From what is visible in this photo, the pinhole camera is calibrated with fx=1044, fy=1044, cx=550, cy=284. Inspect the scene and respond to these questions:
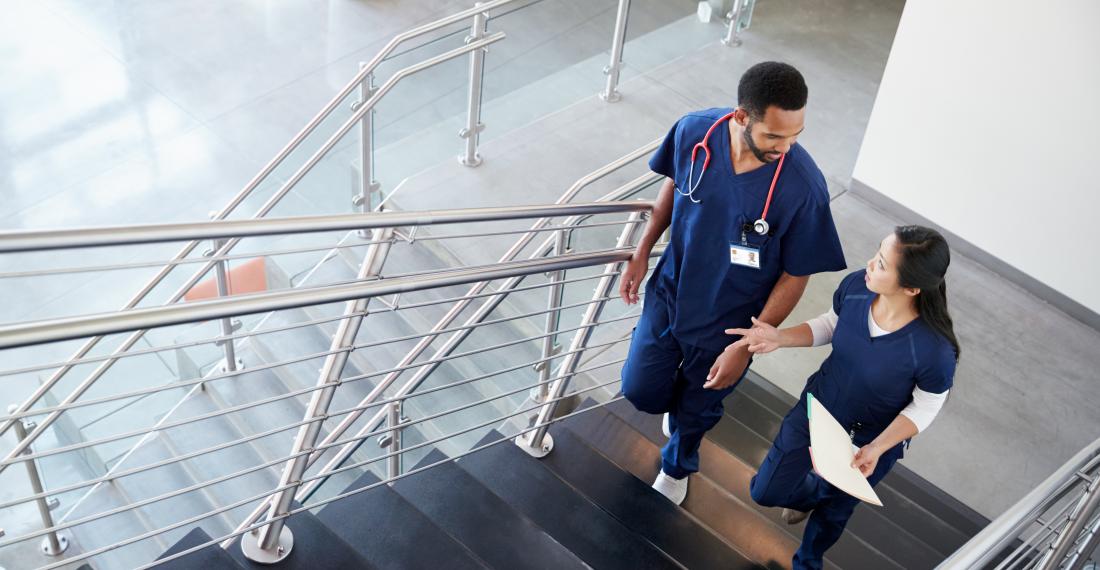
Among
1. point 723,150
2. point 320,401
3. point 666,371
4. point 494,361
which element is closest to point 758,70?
point 723,150

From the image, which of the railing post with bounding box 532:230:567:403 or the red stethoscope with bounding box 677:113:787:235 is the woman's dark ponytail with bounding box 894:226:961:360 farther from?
the railing post with bounding box 532:230:567:403

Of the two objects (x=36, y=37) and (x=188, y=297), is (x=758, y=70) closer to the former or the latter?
(x=188, y=297)

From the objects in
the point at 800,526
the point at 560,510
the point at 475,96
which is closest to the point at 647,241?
the point at 560,510

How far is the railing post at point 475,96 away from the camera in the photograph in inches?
190

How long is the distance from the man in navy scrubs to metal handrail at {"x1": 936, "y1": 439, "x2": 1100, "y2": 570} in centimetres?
67

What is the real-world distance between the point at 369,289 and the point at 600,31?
12.0 feet

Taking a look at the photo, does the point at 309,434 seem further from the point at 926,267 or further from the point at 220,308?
the point at 926,267

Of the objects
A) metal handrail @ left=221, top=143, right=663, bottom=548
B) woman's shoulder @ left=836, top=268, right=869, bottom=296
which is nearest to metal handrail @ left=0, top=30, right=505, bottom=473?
metal handrail @ left=221, top=143, right=663, bottom=548

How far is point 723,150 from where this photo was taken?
8.39 feet

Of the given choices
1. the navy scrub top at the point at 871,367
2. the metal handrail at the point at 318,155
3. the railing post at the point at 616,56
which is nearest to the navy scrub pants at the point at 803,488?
the navy scrub top at the point at 871,367

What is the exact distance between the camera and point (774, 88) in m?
2.33

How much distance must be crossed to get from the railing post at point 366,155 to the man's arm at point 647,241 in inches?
79.1

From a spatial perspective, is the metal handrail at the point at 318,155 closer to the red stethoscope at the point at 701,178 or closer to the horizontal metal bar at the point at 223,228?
the horizontal metal bar at the point at 223,228

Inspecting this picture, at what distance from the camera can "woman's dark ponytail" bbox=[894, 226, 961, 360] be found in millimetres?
2324
